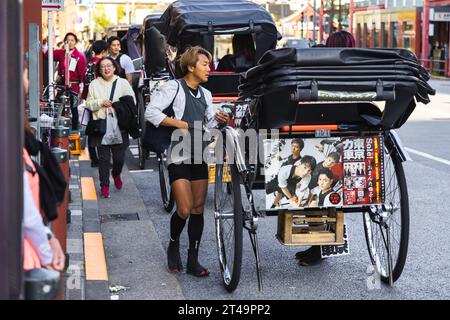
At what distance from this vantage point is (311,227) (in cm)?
677

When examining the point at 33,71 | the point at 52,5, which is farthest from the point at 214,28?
the point at 33,71

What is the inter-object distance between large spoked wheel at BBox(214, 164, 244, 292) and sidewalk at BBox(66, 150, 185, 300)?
41cm

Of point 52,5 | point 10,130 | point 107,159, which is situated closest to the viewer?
point 10,130

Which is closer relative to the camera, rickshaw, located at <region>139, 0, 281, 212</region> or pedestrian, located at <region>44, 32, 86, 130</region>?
rickshaw, located at <region>139, 0, 281, 212</region>

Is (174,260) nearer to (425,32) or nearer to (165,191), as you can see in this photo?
(165,191)

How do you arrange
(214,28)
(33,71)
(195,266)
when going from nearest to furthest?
(195,266)
(33,71)
(214,28)

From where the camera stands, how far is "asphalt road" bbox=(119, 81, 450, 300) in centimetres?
656

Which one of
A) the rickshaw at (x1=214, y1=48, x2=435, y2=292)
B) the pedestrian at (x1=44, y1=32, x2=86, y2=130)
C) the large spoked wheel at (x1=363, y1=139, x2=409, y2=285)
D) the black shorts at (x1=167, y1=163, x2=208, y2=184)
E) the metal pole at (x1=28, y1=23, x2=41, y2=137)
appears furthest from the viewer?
the pedestrian at (x1=44, y1=32, x2=86, y2=130)

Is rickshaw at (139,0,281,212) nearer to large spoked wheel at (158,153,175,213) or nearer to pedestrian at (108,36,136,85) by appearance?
large spoked wheel at (158,153,175,213)

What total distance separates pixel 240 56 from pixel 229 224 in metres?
5.99

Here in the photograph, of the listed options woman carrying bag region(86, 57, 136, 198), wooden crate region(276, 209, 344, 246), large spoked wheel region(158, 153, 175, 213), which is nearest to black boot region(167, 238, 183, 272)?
wooden crate region(276, 209, 344, 246)

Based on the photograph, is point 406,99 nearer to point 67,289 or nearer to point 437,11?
point 67,289

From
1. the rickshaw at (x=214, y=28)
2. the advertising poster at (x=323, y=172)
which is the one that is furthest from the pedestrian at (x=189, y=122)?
the rickshaw at (x=214, y=28)
